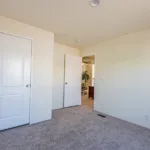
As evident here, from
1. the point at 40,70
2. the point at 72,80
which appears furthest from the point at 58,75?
the point at 40,70

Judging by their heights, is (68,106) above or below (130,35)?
below

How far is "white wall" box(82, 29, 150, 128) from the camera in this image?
10.1 feet

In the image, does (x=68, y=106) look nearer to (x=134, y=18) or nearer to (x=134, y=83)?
(x=134, y=83)

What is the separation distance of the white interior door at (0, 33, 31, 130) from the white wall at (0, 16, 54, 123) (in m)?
0.15

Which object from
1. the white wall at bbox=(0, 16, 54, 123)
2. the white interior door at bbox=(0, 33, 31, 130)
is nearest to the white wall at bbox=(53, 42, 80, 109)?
the white wall at bbox=(0, 16, 54, 123)

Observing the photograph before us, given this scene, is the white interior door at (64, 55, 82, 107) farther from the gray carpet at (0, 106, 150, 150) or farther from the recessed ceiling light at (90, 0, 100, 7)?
the recessed ceiling light at (90, 0, 100, 7)

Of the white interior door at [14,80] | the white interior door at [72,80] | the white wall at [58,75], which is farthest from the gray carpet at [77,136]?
the white interior door at [72,80]

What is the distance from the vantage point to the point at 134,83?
128 inches

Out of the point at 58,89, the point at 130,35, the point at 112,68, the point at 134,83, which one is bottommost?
the point at 58,89

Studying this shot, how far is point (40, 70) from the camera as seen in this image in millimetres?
3199

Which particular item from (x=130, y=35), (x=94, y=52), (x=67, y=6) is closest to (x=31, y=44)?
(x=67, y=6)

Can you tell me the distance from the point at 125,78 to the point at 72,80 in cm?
203

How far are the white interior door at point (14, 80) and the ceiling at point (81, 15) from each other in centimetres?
58

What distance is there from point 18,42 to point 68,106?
289cm
